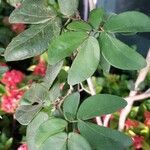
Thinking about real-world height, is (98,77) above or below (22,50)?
below

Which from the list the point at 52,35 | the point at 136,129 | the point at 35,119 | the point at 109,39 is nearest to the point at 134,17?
the point at 109,39

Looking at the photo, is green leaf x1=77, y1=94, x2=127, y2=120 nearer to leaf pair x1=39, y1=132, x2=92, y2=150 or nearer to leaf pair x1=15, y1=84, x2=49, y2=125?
leaf pair x1=39, y1=132, x2=92, y2=150

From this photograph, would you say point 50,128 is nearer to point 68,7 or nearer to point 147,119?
point 68,7

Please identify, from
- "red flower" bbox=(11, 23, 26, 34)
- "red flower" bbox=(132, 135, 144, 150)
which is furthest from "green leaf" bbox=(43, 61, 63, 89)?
"red flower" bbox=(11, 23, 26, 34)

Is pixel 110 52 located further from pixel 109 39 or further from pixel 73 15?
pixel 73 15

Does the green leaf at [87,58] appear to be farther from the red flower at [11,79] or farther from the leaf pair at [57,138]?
the red flower at [11,79]

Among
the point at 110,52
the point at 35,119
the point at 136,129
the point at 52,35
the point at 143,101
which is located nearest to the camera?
the point at 110,52

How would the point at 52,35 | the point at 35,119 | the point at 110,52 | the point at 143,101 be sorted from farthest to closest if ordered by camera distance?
the point at 143,101, the point at 35,119, the point at 52,35, the point at 110,52
